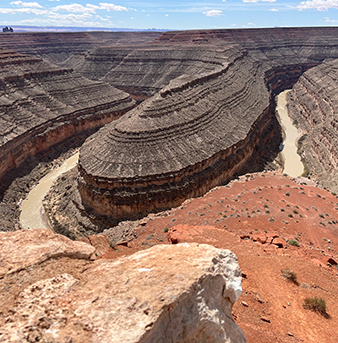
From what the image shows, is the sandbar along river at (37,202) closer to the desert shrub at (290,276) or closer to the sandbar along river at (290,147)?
the desert shrub at (290,276)

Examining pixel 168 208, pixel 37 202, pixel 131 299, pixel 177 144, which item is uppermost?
pixel 131 299

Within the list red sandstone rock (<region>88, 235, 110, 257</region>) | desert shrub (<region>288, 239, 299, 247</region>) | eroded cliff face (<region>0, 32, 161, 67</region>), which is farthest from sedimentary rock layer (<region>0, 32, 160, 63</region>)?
desert shrub (<region>288, 239, 299, 247</region>)

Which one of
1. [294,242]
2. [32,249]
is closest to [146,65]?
[294,242]

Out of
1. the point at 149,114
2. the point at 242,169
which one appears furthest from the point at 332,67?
the point at 149,114

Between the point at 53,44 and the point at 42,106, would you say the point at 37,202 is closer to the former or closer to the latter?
the point at 42,106

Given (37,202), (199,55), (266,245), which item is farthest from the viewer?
(199,55)

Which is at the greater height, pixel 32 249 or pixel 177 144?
pixel 32 249

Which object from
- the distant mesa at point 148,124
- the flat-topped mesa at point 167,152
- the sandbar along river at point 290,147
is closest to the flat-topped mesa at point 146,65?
the distant mesa at point 148,124
